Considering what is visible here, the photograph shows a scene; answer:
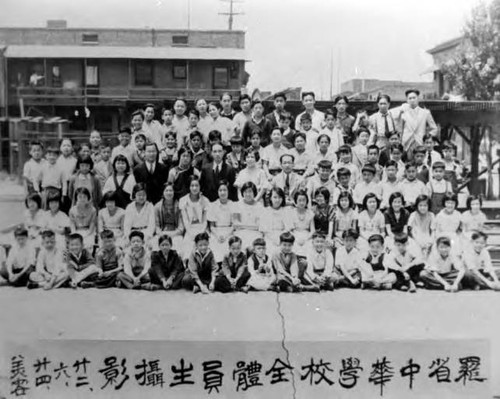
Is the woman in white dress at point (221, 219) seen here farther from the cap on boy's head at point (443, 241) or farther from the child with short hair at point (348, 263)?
the cap on boy's head at point (443, 241)

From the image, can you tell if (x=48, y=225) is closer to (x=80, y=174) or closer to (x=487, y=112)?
(x=80, y=174)

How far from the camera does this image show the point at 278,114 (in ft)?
9.11

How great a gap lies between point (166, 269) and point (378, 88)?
1.20m

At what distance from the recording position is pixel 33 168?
267 centimetres

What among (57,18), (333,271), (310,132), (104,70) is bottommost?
(333,271)

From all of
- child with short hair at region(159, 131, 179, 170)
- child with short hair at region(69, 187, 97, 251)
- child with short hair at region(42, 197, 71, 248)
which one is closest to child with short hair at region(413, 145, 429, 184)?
child with short hair at region(159, 131, 179, 170)

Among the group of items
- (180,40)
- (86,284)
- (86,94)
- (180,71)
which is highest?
(180,40)

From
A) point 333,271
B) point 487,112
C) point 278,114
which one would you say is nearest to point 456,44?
point 487,112

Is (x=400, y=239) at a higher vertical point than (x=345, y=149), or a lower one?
lower

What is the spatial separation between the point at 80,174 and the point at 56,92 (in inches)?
A: 14.0

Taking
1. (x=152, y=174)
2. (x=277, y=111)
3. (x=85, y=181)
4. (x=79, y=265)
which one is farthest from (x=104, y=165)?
(x=277, y=111)

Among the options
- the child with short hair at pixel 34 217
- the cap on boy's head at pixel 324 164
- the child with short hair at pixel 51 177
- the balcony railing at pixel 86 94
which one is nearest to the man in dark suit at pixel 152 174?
the balcony railing at pixel 86 94

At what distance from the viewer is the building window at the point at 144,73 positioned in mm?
2650

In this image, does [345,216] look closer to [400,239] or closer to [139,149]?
[400,239]
